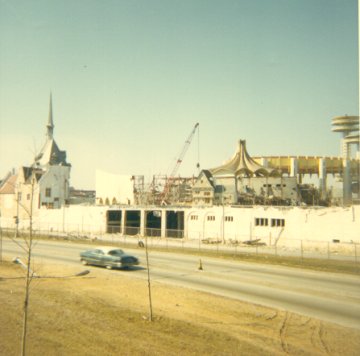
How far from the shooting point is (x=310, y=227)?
4662cm

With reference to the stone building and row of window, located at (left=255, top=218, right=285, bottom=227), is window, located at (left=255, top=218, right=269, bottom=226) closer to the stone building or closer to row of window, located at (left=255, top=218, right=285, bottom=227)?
row of window, located at (left=255, top=218, right=285, bottom=227)

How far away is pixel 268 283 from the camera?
918 inches

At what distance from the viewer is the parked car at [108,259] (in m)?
27.8

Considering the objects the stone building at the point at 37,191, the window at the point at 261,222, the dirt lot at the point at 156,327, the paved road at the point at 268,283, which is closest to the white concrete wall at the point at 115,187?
the stone building at the point at 37,191

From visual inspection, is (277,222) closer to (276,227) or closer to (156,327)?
(276,227)

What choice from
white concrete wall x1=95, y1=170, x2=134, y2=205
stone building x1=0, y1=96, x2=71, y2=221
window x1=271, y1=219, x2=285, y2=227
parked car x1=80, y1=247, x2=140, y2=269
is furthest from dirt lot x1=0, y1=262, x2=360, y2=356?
white concrete wall x1=95, y1=170, x2=134, y2=205

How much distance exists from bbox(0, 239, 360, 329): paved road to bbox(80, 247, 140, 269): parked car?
0.85 meters

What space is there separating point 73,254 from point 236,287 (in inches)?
814

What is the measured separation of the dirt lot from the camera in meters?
11.7

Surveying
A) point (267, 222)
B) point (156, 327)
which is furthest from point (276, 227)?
point (156, 327)

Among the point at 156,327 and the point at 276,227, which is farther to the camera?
the point at 276,227

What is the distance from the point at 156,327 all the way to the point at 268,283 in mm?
11486

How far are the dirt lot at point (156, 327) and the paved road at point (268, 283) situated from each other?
177 centimetres

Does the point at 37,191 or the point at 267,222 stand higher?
the point at 37,191
